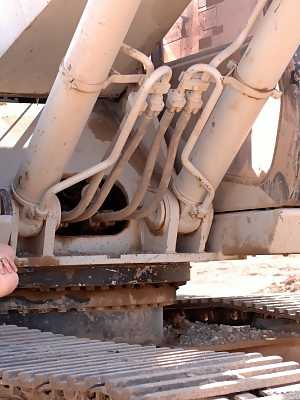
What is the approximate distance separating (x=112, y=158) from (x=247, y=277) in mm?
10233

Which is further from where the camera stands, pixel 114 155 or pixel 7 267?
pixel 114 155

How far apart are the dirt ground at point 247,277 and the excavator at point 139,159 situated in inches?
255

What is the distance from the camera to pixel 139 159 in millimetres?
5398

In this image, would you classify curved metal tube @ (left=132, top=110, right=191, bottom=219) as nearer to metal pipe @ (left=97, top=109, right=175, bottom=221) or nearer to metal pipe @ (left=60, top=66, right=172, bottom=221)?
metal pipe @ (left=97, top=109, right=175, bottom=221)

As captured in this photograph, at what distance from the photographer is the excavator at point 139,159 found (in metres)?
4.62

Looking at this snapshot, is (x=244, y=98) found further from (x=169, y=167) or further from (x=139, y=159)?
(x=139, y=159)

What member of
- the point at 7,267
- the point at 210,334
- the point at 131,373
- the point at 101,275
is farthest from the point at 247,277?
the point at 7,267

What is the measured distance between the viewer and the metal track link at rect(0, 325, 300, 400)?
10.00 feet

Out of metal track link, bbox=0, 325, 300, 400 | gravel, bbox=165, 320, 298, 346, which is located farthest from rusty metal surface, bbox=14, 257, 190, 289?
metal track link, bbox=0, 325, 300, 400

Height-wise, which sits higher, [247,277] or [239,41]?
[239,41]

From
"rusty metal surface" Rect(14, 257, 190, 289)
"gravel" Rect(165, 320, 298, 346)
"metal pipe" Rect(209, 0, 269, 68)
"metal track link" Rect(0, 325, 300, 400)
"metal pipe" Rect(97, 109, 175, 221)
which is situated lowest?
"gravel" Rect(165, 320, 298, 346)

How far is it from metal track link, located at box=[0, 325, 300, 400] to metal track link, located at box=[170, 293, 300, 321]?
2.54 meters

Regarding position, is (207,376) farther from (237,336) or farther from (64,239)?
(237,336)

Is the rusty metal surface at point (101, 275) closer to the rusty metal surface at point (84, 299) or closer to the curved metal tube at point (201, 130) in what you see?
the rusty metal surface at point (84, 299)
